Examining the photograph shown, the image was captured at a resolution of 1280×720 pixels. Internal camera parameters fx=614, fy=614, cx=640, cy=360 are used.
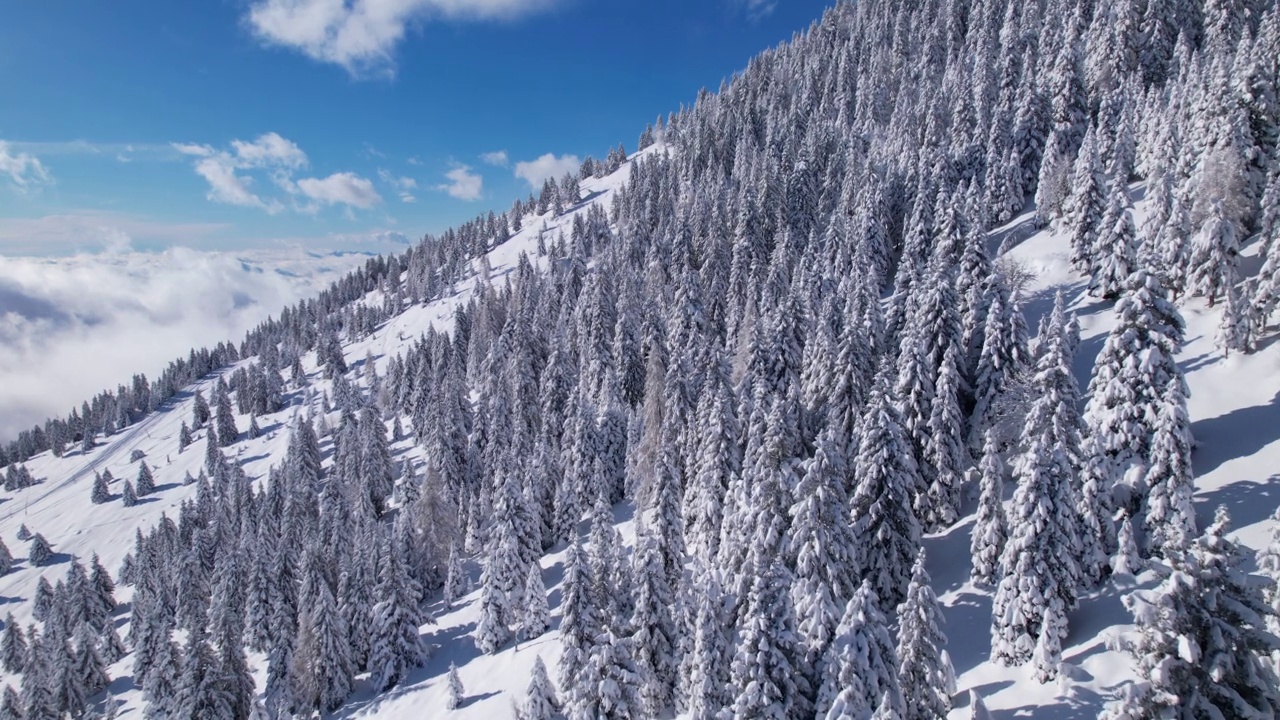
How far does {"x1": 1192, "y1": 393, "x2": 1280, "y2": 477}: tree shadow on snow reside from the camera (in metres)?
28.9

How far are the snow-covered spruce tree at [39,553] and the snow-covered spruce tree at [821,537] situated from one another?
514ft

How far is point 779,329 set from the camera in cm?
4956

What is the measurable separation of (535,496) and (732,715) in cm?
3662

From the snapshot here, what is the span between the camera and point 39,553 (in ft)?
395

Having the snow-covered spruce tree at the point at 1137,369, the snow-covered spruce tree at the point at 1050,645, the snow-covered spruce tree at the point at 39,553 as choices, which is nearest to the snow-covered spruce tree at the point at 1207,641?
the snow-covered spruce tree at the point at 1050,645

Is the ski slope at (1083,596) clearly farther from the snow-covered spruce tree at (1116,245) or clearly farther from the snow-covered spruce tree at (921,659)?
the snow-covered spruce tree at (921,659)

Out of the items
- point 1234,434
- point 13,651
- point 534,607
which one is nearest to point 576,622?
point 534,607

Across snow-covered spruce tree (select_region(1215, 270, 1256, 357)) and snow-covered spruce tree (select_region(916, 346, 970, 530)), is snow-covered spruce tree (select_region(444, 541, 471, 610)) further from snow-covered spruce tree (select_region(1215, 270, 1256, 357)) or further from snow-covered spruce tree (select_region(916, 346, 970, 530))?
snow-covered spruce tree (select_region(1215, 270, 1256, 357))

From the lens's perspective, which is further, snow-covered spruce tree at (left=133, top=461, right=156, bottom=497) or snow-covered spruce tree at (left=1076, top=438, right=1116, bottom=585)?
Result: snow-covered spruce tree at (left=133, top=461, right=156, bottom=497)

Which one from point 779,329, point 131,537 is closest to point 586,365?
point 779,329

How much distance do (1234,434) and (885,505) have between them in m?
16.8

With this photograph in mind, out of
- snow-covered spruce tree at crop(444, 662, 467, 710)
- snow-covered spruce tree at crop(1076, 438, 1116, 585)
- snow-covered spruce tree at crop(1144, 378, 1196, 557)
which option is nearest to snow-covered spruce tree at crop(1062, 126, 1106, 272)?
snow-covered spruce tree at crop(1144, 378, 1196, 557)

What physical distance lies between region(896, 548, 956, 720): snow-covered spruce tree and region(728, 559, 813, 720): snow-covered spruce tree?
377 cm

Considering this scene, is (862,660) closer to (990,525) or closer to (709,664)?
(709,664)
